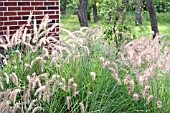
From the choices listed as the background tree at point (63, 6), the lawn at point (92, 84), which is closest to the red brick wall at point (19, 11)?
the lawn at point (92, 84)

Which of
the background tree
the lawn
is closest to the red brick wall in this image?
the lawn

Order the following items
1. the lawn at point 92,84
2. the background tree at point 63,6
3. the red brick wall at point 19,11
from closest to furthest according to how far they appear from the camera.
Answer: the lawn at point 92,84 < the red brick wall at point 19,11 < the background tree at point 63,6

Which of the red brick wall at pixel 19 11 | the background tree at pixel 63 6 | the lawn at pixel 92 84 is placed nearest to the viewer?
the lawn at pixel 92 84

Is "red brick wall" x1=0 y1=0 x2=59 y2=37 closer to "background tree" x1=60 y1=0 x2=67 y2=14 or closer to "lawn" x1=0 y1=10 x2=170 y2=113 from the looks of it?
"lawn" x1=0 y1=10 x2=170 y2=113

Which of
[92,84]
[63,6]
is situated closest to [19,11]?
[92,84]

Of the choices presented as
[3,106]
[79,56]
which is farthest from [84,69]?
[3,106]

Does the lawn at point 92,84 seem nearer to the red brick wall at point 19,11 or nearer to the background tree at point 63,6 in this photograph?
the red brick wall at point 19,11

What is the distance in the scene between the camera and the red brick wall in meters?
6.07

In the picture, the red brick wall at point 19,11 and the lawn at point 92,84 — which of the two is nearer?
the lawn at point 92,84

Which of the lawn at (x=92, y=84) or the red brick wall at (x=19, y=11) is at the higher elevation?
the red brick wall at (x=19, y=11)

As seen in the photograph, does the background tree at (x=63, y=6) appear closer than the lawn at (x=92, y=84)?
No

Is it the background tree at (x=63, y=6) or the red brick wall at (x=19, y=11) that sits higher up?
the red brick wall at (x=19, y=11)

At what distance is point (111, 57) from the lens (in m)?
4.78

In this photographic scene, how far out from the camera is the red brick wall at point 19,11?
6.07 metres
